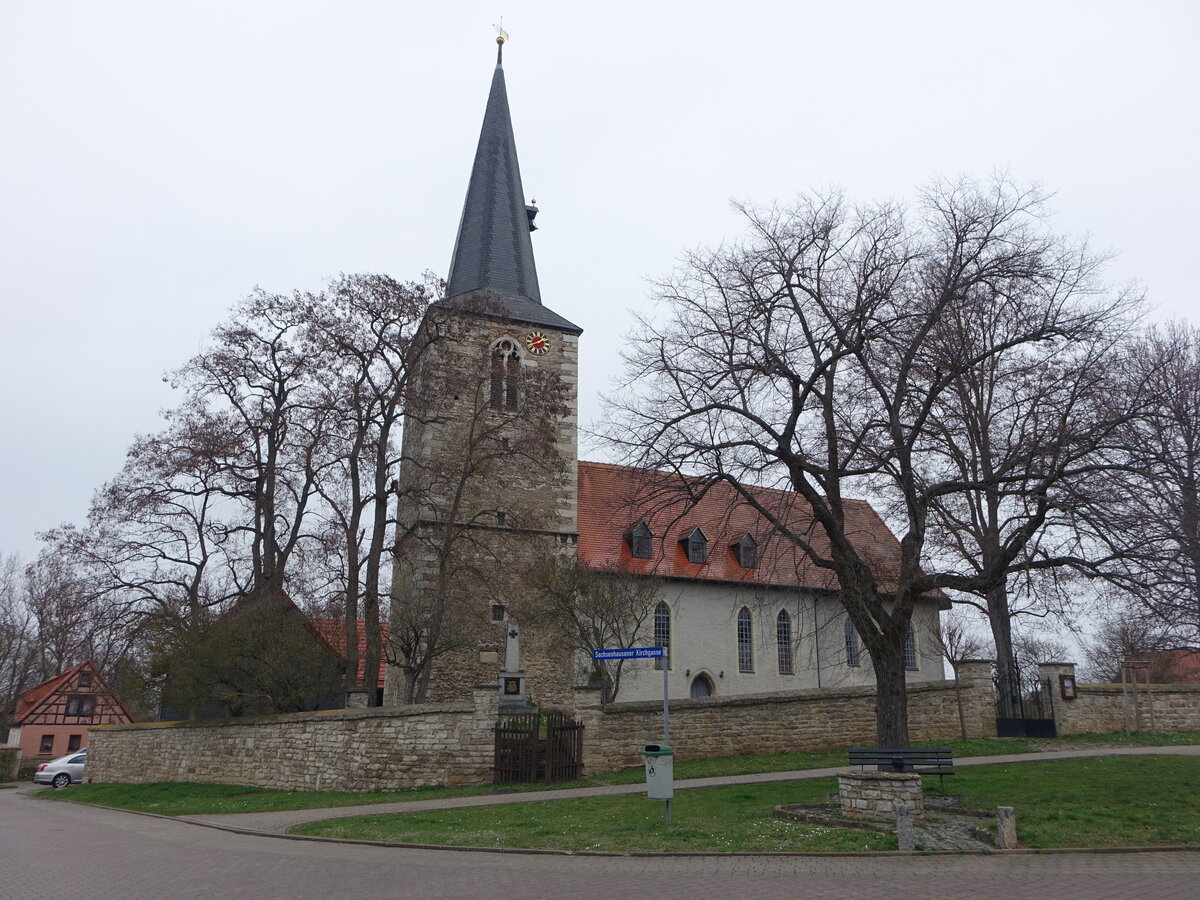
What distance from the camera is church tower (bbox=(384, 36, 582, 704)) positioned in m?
25.0

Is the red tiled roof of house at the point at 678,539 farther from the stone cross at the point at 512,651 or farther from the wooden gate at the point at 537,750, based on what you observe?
the wooden gate at the point at 537,750

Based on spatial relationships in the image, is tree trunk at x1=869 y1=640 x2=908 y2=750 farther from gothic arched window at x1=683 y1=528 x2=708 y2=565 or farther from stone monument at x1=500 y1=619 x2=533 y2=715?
gothic arched window at x1=683 y1=528 x2=708 y2=565

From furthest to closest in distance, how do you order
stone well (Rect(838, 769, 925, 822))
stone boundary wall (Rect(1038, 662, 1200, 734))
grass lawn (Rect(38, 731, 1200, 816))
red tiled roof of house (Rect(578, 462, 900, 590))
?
red tiled roof of house (Rect(578, 462, 900, 590)) → stone boundary wall (Rect(1038, 662, 1200, 734)) → grass lawn (Rect(38, 731, 1200, 816)) → stone well (Rect(838, 769, 925, 822))

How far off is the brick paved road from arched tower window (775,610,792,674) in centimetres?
2362

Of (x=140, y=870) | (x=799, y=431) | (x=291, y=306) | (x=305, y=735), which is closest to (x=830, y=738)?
(x=799, y=431)

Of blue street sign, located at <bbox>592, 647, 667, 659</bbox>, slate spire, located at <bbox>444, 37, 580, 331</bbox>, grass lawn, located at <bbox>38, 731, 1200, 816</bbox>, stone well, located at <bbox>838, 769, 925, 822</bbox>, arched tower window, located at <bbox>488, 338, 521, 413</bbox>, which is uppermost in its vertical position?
slate spire, located at <bbox>444, 37, 580, 331</bbox>

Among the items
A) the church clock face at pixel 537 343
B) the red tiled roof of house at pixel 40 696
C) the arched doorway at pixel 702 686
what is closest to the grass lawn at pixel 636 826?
the arched doorway at pixel 702 686

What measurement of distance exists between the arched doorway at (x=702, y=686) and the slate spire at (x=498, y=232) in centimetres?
1350

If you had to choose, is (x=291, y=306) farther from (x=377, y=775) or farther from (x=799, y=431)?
(x=799, y=431)

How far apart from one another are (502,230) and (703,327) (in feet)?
69.6

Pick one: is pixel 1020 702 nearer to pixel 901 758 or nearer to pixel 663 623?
pixel 663 623

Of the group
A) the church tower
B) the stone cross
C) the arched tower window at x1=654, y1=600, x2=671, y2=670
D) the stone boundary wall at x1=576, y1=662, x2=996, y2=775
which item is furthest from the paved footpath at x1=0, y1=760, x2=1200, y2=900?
the arched tower window at x1=654, y1=600, x2=671, y2=670

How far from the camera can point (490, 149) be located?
3738cm

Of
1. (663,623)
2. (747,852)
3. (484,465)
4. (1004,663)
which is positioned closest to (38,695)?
(484,465)
